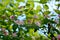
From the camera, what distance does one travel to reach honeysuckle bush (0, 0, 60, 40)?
2.97ft

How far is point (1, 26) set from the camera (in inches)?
35.6

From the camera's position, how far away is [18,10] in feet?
3.09

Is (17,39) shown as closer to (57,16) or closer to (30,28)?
(30,28)

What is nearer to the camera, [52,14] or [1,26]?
[1,26]

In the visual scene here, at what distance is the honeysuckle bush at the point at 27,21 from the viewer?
2.97ft

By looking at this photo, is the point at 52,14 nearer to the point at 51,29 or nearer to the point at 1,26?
the point at 51,29

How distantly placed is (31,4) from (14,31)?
18 centimetres

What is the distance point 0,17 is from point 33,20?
18 centimetres

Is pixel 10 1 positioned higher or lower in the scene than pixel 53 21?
higher

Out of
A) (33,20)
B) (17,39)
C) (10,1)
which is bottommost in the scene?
(17,39)

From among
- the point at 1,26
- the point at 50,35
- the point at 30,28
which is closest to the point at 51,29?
the point at 50,35

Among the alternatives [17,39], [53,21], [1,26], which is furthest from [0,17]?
[53,21]

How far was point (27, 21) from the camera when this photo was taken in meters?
0.94

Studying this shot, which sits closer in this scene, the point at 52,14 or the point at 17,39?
the point at 17,39
